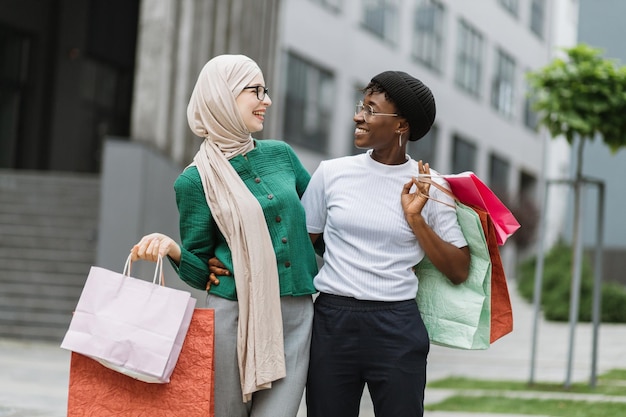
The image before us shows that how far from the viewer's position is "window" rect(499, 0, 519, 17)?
128 feet

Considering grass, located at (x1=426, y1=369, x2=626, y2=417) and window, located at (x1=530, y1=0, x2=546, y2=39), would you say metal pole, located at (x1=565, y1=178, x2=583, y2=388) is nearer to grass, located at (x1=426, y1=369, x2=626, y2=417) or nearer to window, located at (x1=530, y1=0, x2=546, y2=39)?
grass, located at (x1=426, y1=369, x2=626, y2=417)

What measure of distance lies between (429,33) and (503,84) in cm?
884

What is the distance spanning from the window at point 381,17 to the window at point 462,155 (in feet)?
21.4

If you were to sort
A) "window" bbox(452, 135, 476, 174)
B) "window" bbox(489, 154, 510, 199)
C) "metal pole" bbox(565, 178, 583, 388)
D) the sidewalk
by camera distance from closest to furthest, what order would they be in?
the sidewalk → "metal pole" bbox(565, 178, 583, 388) → "window" bbox(452, 135, 476, 174) → "window" bbox(489, 154, 510, 199)

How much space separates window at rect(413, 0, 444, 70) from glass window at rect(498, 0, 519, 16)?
6.57 metres

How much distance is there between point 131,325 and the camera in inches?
148

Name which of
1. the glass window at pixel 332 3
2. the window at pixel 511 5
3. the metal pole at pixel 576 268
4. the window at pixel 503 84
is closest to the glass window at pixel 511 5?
the window at pixel 511 5

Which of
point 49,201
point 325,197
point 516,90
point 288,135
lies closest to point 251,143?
point 325,197

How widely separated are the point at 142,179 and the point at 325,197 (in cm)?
1018

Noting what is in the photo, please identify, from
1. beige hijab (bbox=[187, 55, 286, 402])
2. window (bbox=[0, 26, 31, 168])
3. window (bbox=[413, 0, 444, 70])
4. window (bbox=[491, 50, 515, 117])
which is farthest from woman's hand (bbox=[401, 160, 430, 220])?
window (bbox=[491, 50, 515, 117])

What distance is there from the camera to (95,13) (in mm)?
23609

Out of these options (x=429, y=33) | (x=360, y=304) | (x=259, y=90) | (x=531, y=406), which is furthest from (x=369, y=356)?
(x=429, y=33)

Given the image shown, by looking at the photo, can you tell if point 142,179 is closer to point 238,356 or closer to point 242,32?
point 242,32

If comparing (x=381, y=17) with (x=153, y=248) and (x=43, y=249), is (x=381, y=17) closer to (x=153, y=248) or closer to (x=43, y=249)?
(x=43, y=249)
